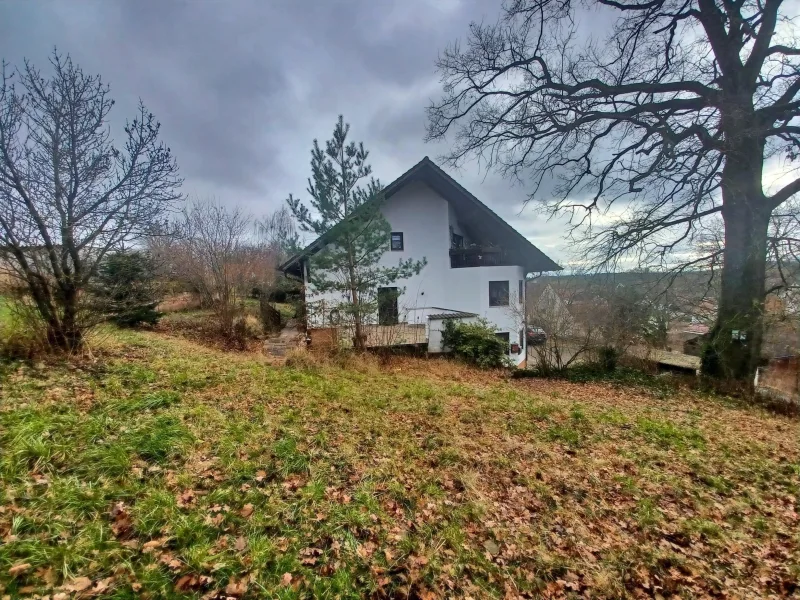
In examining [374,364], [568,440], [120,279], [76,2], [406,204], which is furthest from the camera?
[406,204]

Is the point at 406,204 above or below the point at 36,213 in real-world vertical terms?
above

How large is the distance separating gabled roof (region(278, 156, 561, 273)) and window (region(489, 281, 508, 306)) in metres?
1.61

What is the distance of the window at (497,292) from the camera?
15.8m

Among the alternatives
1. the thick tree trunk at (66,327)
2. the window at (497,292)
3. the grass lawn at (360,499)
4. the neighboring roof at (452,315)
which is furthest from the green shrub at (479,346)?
the thick tree trunk at (66,327)

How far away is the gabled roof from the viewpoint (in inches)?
561

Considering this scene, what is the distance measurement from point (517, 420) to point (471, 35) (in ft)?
31.4

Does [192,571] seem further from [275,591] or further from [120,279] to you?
[120,279]

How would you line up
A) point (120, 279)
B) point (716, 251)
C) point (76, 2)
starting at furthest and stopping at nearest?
point (716, 251), point (120, 279), point (76, 2)

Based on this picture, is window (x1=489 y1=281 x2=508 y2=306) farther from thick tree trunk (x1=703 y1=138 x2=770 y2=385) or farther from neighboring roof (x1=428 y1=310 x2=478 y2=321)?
thick tree trunk (x1=703 y1=138 x2=770 y2=385)

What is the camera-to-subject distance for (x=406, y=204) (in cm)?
1562

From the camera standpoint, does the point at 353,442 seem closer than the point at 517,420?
Yes

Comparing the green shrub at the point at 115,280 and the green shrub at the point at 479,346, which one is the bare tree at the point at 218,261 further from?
the green shrub at the point at 479,346

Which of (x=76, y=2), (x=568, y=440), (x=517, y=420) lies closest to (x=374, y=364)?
(x=517, y=420)

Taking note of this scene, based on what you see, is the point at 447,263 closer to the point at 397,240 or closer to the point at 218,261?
the point at 397,240
